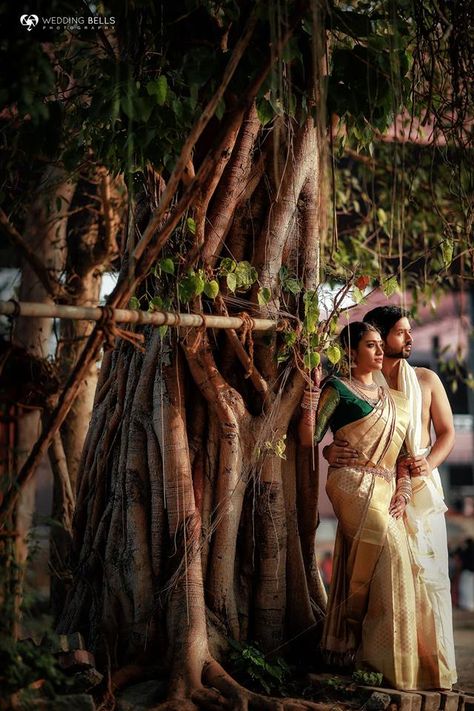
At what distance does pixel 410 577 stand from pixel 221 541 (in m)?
0.96

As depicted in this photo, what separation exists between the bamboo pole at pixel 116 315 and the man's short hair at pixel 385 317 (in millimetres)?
948

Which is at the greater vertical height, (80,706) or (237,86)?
(237,86)

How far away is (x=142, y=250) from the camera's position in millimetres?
3398

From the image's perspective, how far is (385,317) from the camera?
4.92 metres

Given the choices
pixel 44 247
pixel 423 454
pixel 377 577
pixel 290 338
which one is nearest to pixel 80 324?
pixel 44 247

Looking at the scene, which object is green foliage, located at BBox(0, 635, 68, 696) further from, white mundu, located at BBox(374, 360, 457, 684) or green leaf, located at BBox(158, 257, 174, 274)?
white mundu, located at BBox(374, 360, 457, 684)

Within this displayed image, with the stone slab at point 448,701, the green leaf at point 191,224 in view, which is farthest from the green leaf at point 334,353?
the stone slab at point 448,701

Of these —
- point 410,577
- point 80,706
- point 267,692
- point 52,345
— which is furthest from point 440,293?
point 80,706

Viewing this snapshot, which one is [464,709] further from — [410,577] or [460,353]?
[460,353]

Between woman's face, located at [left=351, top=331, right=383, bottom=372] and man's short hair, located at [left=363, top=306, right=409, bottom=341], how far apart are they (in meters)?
0.21

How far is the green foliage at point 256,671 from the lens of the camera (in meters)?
4.32

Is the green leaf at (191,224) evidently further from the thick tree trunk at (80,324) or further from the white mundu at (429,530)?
the thick tree trunk at (80,324)

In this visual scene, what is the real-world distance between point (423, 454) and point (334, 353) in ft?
2.70
